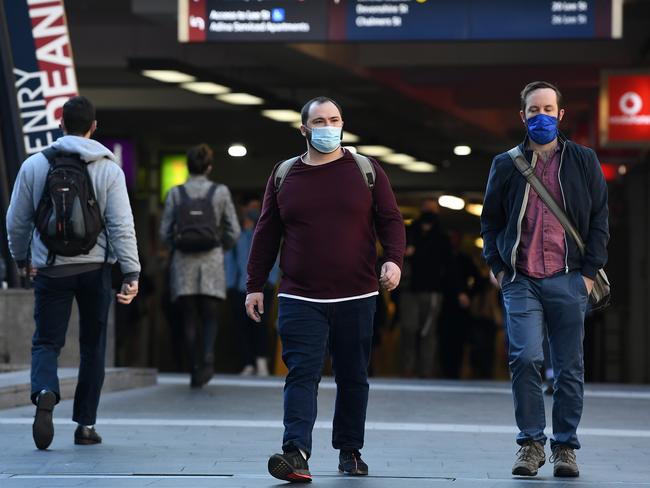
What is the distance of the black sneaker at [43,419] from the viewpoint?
728 cm

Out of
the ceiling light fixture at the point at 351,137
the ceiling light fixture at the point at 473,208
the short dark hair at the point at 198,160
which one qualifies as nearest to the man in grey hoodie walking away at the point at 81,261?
the short dark hair at the point at 198,160

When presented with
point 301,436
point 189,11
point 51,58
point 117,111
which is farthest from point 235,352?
point 301,436

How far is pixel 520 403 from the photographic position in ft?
21.3

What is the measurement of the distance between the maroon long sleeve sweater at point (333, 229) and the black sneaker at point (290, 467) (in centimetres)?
68

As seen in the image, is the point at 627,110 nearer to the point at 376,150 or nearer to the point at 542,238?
the point at 376,150

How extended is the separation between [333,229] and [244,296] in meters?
8.34

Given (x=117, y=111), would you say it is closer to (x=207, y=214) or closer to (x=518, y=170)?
(x=207, y=214)

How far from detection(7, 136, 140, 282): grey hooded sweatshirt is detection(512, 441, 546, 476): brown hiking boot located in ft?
6.97

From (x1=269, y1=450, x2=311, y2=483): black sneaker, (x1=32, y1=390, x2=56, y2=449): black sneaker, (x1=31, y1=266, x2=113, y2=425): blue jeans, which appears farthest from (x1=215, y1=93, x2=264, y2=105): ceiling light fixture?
(x1=269, y1=450, x2=311, y2=483): black sneaker

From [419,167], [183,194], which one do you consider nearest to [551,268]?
[183,194]

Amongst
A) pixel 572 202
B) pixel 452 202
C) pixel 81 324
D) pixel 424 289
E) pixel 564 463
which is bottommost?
pixel 452 202

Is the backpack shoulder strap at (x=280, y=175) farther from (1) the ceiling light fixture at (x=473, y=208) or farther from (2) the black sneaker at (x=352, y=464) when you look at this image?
(1) the ceiling light fixture at (x=473, y=208)

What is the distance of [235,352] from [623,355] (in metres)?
5.75

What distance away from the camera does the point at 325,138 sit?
6352 millimetres
